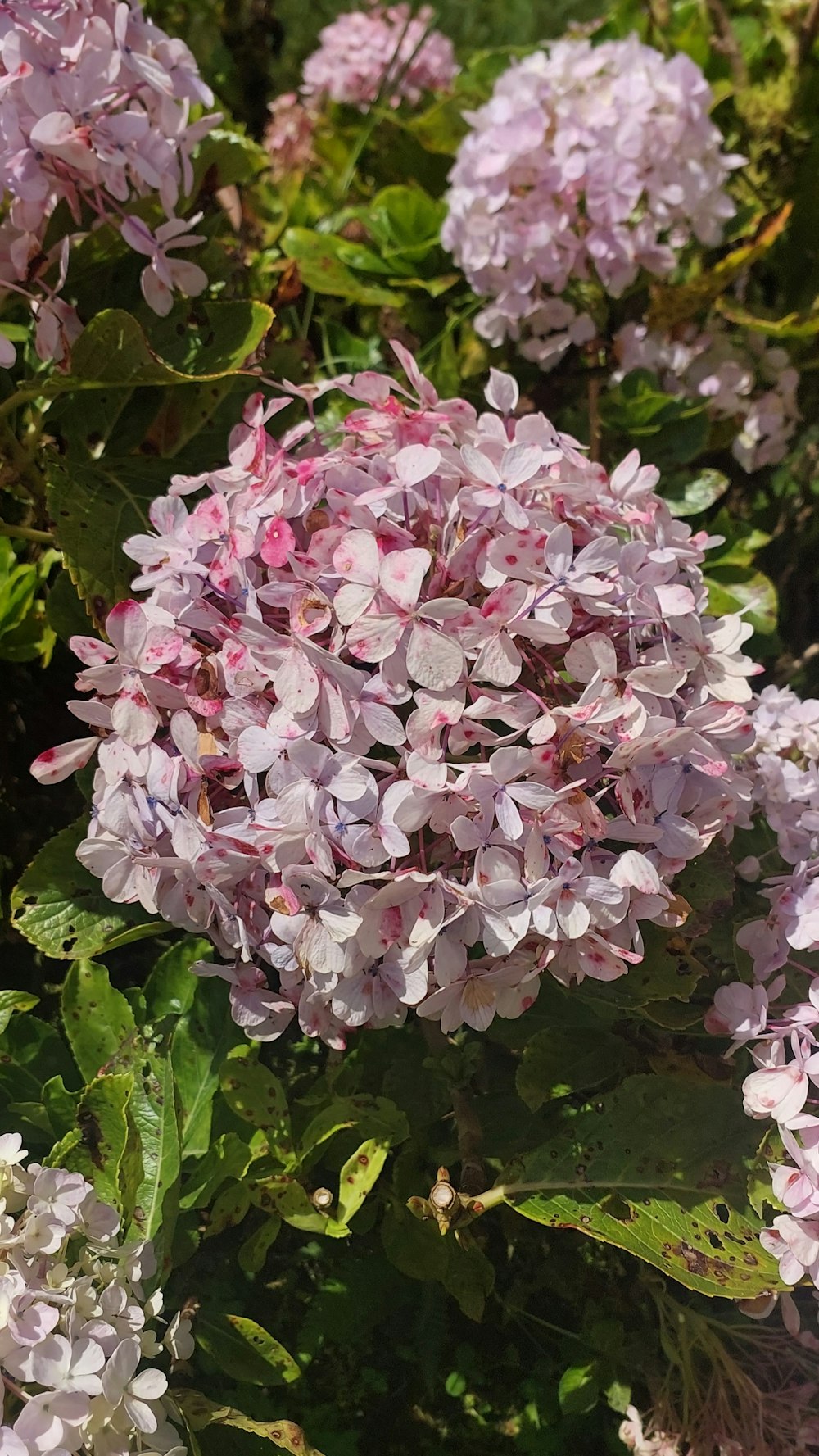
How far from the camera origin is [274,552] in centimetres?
56

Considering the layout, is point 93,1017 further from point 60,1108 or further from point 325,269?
point 325,269

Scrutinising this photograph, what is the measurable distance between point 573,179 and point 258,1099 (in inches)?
33.6

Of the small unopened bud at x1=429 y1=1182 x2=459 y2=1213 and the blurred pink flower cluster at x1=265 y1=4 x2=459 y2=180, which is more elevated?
the blurred pink flower cluster at x1=265 y1=4 x2=459 y2=180

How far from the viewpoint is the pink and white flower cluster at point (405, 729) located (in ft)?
1.68

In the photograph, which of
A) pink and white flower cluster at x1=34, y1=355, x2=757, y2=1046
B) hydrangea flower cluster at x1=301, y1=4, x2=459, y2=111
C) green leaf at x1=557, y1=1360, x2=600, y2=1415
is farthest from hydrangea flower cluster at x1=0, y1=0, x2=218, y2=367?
hydrangea flower cluster at x1=301, y1=4, x2=459, y2=111

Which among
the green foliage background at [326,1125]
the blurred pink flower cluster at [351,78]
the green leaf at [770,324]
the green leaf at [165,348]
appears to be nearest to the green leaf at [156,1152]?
the green foliage background at [326,1125]

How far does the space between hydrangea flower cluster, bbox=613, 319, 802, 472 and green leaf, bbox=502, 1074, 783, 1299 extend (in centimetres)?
79

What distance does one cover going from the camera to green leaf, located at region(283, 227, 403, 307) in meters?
1.11

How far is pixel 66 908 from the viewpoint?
723mm

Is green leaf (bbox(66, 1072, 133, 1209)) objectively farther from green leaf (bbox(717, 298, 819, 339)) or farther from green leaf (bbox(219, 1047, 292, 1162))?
green leaf (bbox(717, 298, 819, 339))

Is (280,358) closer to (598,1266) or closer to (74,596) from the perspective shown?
(74,596)

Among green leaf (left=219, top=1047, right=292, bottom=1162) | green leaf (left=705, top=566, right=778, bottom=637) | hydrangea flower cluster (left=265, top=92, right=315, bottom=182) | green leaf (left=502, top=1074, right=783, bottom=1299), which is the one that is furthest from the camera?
hydrangea flower cluster (left=265, top=92, right=315, bottom=182)

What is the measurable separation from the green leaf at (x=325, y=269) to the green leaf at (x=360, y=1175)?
34.4 inches

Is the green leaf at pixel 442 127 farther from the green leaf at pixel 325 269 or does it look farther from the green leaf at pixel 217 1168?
the green leaf at pixel 217 1168
